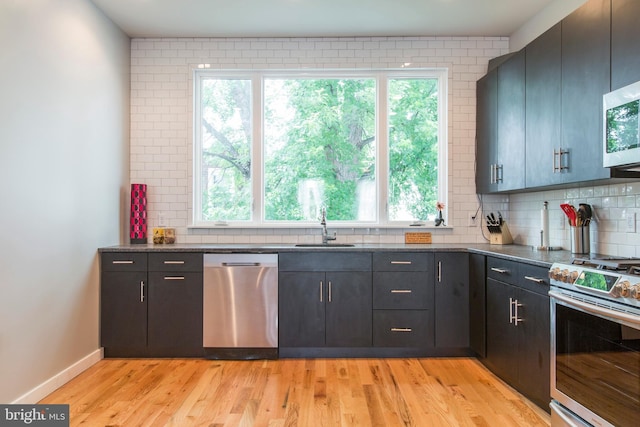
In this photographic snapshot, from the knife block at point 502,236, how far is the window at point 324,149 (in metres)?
0.62

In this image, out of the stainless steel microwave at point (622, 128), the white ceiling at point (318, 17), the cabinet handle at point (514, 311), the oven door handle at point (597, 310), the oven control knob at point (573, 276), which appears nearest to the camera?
the oven door handle at point (597, 310)

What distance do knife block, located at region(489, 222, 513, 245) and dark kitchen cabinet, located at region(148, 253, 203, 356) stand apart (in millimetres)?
2637

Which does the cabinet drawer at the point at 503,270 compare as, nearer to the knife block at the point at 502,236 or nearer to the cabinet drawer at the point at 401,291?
the cabinet drawer at the point at 401,291

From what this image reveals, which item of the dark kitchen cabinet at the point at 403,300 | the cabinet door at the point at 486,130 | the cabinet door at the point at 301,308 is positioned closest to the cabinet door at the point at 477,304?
the dark kitchen cabinet at the point at 403,300

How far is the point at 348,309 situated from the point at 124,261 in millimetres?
1914

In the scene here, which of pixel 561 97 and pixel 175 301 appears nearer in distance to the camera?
pixel 561 97

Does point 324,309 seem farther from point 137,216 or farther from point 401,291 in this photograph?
point 137,216

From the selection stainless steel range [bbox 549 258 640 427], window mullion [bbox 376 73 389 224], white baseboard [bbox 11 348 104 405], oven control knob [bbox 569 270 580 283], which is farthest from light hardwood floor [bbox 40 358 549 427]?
window mullion [bbox 376 73 389 224]

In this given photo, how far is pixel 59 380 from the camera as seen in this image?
2955mm

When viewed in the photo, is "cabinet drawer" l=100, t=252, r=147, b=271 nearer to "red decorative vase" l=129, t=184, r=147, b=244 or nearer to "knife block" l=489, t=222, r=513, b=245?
"red decorative vase" l=129, t=184, r=147, b=244

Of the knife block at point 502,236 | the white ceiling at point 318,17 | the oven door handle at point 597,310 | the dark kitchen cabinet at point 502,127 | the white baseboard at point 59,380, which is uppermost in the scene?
the white ceiling at point 318,17

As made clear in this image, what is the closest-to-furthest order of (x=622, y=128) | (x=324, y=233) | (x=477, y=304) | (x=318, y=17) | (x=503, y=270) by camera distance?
(x=622, y=128) → (x=503, y=270) → (x=477, y=304) → (x=318, y=17) → (x=324, y=233)

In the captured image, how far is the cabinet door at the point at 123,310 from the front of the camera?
3512 millimetres

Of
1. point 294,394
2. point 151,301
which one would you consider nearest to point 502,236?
point 294,394
